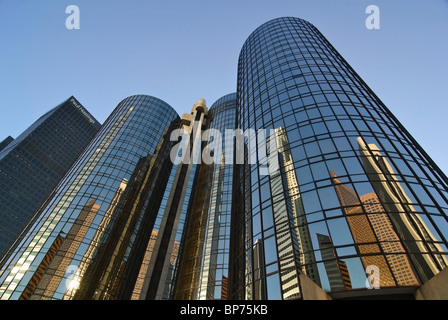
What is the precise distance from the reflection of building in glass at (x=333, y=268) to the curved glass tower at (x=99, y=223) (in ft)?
105

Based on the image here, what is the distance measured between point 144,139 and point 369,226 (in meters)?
49.9

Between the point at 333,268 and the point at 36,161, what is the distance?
153 metres

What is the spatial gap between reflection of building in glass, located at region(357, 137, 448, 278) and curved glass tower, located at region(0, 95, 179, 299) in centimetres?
3652

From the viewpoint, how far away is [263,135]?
30.3 m

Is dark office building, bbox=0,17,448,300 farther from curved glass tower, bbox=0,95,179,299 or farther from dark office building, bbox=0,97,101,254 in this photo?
dark office building, bbox=0,97,101,254

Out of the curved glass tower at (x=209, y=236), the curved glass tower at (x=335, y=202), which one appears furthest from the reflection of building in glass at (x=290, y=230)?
the curved glass tower at (x=209, y=236)

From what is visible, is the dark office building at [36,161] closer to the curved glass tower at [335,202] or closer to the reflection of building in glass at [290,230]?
the curved glass tower at [335,202]

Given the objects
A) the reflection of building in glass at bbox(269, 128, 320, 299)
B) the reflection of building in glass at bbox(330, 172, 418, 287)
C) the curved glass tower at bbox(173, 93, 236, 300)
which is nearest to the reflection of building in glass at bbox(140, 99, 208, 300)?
the curved glass tower at bbox(173, 93, 236, 300)

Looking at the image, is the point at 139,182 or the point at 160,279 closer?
the point at 160,279

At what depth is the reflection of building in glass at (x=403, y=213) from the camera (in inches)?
588

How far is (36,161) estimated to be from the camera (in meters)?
131

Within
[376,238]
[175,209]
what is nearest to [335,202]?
[376,238]

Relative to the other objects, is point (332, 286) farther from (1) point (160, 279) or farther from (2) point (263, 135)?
(1) point (160, 279)

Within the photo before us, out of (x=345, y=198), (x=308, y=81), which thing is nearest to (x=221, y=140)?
(x=308, y=81)
